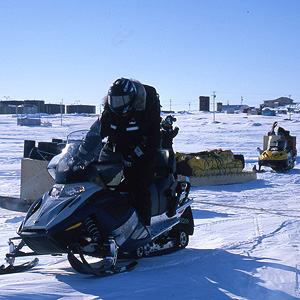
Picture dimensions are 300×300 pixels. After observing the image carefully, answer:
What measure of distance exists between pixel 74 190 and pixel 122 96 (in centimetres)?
113

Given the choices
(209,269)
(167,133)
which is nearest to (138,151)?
(209,269)

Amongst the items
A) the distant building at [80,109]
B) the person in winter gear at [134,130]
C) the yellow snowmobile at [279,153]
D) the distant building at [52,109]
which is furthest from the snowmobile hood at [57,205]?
the distant building at [80,109]

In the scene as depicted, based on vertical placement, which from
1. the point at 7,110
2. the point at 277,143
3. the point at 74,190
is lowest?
the point at 277,143

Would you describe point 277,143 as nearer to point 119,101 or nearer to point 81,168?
point 119,101

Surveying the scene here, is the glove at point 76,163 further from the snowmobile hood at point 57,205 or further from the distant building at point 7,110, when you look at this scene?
the distant building at point 7,110

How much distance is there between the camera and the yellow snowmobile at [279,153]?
49.6 ft

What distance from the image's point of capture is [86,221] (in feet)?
14.6

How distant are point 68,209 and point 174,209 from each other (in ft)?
5.11

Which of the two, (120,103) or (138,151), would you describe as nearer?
(138,151)

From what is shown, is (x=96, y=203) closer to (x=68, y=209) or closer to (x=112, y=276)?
(x=68, y=209)

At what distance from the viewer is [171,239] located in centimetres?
563

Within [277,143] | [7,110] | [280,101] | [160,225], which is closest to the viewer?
[160,225]

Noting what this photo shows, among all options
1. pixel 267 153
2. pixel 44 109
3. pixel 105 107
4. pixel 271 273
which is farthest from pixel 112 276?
pixel 44 109

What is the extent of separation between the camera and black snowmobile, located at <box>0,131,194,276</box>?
4238 millimetres
